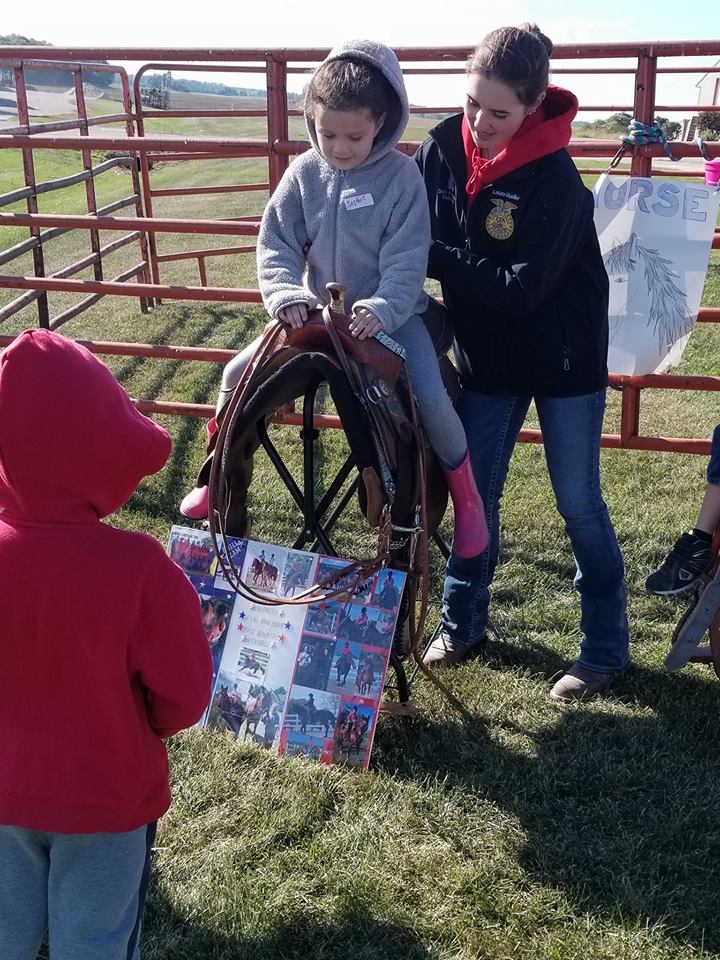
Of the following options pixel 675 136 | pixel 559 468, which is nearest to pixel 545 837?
pixel 559 468

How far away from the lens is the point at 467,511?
114 inches

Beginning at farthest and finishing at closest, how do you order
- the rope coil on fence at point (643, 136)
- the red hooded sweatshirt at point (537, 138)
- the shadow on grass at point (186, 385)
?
the shadow on grass at point (186, 385), the rope coil on fence at point (643, 136), the red hooded sweatshirt at point (537, 138)

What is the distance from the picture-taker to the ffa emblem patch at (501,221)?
2662 millimetres

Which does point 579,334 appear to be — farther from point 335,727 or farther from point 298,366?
point 335,727

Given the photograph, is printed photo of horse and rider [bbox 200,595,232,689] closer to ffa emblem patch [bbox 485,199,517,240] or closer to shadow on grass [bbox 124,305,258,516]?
ffa emblem patch [bbox 485,199,517,240]

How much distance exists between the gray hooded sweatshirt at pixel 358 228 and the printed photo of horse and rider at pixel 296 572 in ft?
2.20

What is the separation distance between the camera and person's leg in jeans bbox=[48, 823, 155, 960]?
1.70m

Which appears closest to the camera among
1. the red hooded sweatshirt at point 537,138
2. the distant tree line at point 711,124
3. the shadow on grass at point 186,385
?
the red hooded sweatshirt at point 537,138

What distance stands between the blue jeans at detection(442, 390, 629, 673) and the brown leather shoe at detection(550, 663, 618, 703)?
3cm

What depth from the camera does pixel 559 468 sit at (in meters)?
2.99

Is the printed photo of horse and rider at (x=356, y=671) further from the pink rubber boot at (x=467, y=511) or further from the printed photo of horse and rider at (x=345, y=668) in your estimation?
the pink rubber boot at (x=467, y=511)

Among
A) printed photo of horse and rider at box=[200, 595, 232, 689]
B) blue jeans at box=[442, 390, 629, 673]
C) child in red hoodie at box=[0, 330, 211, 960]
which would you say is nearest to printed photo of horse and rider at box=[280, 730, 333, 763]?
printed photo of horse and rider at box=[200, 595, 232, 689]

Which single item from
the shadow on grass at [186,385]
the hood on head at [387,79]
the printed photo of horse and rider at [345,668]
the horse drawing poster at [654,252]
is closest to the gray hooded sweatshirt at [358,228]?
the hood on head at [387,79]

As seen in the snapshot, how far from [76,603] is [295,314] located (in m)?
1.22
